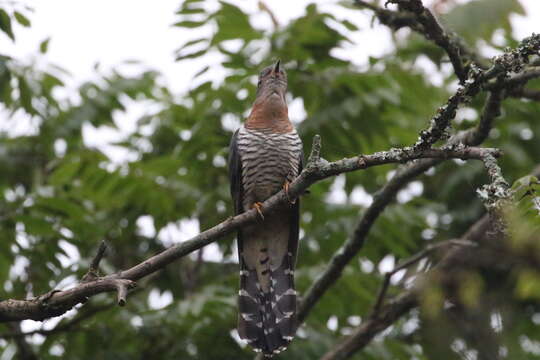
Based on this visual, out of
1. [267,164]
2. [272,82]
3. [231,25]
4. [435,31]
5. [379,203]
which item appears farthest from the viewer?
[272,82]

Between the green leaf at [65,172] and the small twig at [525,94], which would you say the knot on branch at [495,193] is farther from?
the green leaf at [65,172]

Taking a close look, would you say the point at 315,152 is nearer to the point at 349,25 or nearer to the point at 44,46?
the point at 349,25

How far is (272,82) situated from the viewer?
18.1 feet

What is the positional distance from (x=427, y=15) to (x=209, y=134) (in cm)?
207

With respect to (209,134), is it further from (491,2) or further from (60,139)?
(491,2)

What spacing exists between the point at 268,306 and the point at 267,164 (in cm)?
104

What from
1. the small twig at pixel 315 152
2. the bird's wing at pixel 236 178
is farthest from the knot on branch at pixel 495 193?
the bird's wing at pixel 236 178

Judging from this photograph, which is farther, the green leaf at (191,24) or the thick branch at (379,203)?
the green leaf at (191,24)

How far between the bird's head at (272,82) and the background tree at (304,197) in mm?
95

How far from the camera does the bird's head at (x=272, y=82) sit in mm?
5402

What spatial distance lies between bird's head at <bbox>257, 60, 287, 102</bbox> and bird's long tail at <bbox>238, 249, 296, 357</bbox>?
1286mm

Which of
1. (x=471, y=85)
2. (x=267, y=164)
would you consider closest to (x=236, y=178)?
(x=267, y=164)

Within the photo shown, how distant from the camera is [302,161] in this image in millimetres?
5336

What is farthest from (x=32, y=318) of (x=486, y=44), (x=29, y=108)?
(x=486, y=44)
